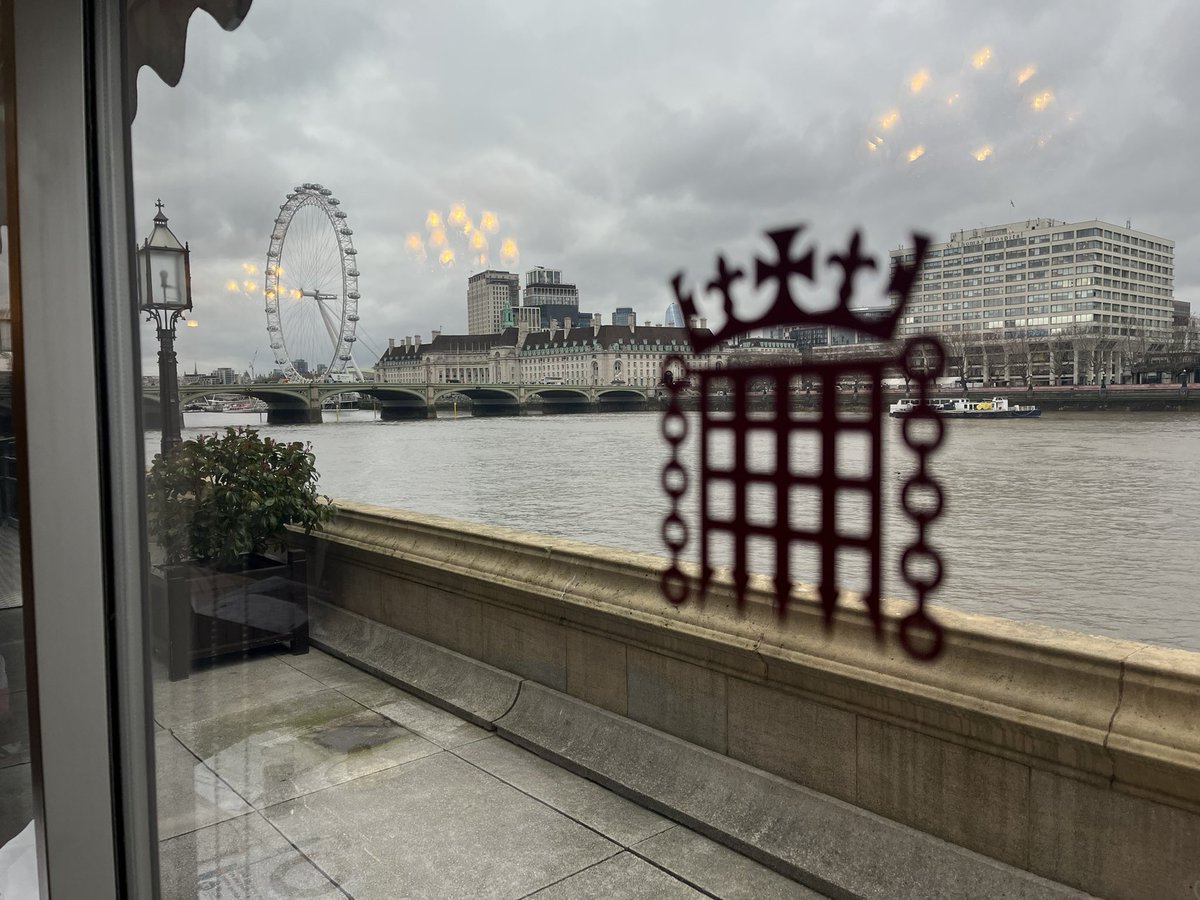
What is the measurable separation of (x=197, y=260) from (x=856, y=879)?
6.72 ft

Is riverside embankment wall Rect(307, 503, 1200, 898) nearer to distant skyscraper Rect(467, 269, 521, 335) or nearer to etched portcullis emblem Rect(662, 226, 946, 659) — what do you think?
etched portcullis emblem Rect(662, 226, 946, 659)

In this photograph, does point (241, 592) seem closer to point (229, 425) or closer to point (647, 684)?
point (229, 425)

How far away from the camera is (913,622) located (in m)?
1.41

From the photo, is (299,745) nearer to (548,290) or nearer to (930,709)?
(548,290)

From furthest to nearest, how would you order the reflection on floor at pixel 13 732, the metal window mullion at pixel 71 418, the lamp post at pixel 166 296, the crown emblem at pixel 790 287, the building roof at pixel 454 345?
the building roof at pixel 454 345, the lamp post at pixel 166 296, the reflection on floor at pixel 13 732, the metal window mullion at pixel 71 418, the crown emblem at pixel 790 287

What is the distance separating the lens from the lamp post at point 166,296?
1626mm

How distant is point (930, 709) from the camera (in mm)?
1790

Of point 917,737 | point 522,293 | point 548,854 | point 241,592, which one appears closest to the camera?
point 917,737

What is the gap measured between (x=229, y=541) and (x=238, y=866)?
125 cm

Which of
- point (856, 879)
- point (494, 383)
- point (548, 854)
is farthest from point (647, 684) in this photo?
point (494, 383)

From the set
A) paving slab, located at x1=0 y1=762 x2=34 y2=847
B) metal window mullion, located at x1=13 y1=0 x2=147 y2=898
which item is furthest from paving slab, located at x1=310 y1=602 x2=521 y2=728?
metal window mullion, located at x1=13 y1=0 x2=147 y2=898

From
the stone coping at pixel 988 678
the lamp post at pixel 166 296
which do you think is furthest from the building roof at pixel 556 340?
the lamp post at pixel 166 296

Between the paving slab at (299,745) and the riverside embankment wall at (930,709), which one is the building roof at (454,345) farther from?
the paving slab at (299,745)

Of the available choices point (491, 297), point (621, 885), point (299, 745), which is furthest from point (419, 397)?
point (621, 885)
